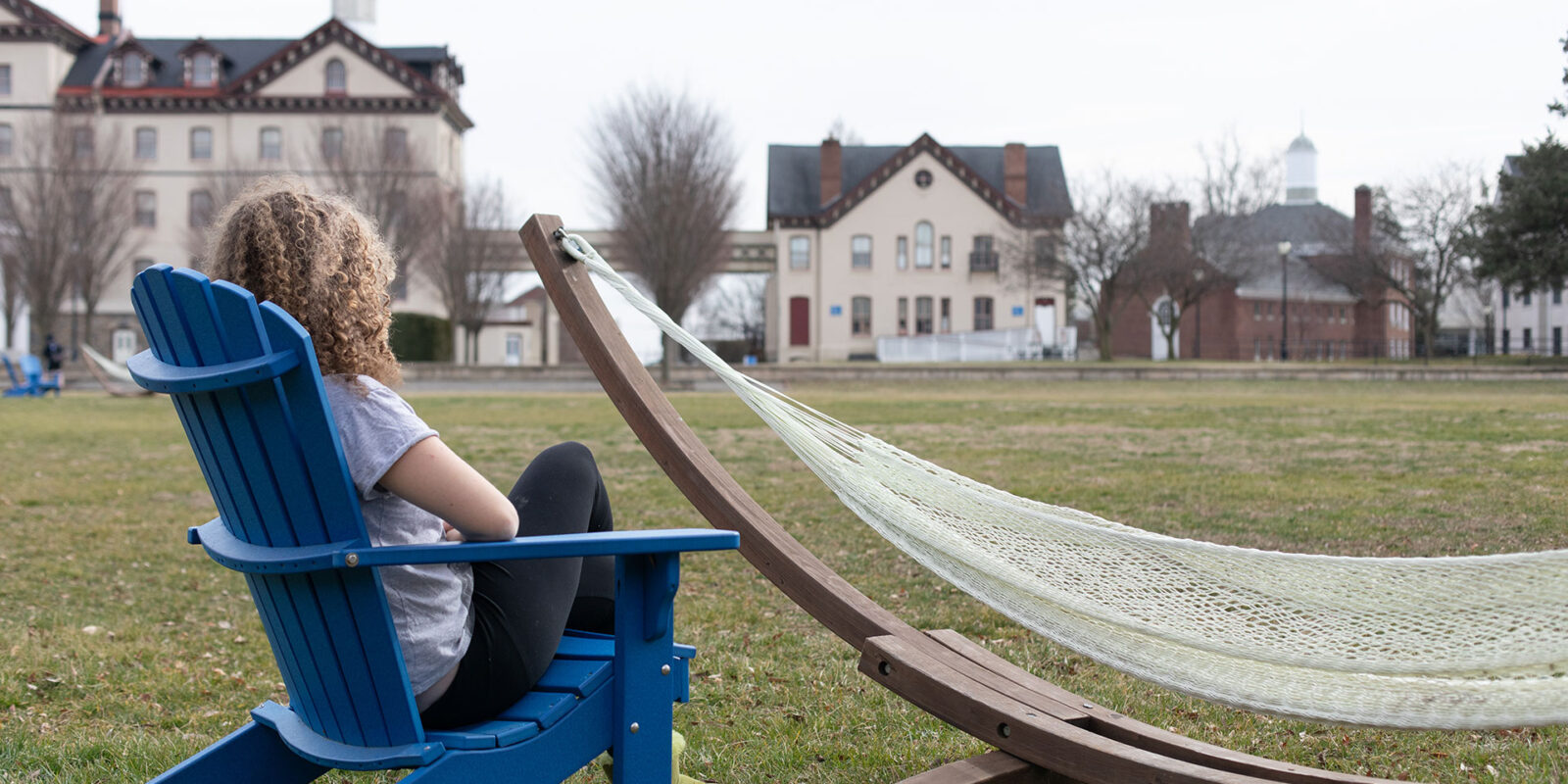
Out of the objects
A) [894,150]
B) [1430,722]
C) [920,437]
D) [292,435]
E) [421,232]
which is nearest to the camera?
[292,435]

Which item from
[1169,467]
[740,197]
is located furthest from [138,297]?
[740,197]

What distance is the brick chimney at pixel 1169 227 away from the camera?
3838 centimetres

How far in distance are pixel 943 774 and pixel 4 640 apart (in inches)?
144

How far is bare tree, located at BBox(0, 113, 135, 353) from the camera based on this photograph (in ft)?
117

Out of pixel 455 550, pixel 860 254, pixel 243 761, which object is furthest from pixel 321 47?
pixel 455 550

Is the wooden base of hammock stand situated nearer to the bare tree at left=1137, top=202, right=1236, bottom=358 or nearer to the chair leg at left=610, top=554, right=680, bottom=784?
the chair leg at left=610, top=554, right=680, bottom=784

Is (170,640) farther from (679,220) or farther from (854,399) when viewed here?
(679,220)

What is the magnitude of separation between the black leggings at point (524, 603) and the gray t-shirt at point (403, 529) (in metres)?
0.04

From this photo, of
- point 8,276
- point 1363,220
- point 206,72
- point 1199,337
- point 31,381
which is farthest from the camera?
point 1363,220

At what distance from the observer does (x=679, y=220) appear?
93.3 ft

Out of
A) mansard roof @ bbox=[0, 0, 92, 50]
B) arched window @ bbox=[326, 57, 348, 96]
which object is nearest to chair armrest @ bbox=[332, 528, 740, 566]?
arched window @ bbox=[326, 57, 348, 96]

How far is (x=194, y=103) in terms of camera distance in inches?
1813

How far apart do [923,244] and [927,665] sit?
46923mm

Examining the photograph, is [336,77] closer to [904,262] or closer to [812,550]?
[904,262]
